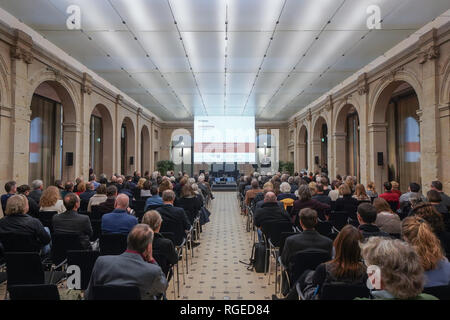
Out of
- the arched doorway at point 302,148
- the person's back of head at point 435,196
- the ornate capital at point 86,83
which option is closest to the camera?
the person's back of head at point 435,196

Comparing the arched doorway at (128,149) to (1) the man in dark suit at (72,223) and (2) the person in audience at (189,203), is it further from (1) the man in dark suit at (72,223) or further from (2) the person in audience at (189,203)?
(1) the man in dark suit at (72,223)

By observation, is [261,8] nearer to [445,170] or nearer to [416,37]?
[416,37]

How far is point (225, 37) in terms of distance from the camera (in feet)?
24.1

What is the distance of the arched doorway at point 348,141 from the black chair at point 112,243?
11362 mm

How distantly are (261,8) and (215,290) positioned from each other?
5437mm

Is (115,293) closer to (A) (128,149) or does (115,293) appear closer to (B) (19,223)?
(B) (19,223)

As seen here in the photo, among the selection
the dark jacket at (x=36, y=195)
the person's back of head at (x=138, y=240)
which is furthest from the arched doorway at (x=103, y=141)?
the person's back of head at (x=138, y=240)

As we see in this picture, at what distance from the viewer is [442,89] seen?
657 centimetres

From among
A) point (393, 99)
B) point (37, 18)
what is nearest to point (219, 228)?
point (37, 18)

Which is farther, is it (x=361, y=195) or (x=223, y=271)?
(x=361, y=195)

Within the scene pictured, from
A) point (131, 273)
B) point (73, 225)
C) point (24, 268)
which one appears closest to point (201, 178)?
point (73, 225)

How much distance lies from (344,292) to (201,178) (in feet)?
29.0

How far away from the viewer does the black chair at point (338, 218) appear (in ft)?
16.3

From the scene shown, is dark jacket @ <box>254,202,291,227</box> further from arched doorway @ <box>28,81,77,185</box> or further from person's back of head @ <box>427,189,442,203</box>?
arched doorway @ <box>28,81,77,185</box>
